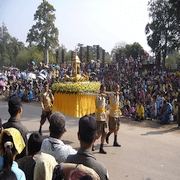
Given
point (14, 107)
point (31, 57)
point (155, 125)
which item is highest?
point (31, 57)

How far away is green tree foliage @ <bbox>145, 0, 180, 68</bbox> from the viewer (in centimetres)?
2300

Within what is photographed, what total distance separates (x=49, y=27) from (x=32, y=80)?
50.0ft

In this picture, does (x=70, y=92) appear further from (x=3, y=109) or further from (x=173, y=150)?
(x=3, y=109)

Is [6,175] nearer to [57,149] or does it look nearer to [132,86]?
[57,149]

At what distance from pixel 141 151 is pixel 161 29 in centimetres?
1982

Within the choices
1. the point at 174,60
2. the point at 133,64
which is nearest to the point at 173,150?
the point at 133,64

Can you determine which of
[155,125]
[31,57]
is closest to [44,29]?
[31,57]

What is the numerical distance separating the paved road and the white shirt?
2431mm

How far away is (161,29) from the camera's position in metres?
23.7

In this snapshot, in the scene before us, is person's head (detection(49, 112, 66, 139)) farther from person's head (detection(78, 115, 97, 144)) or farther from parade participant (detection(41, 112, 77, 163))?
person's head (detection(78, 115, 97, 144))

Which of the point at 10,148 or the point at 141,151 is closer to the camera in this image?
the point at 10,148

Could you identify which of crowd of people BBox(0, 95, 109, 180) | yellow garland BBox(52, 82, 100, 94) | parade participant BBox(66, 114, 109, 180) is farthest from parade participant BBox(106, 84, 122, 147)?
parade participant BBox(66, 114, 109, 180)

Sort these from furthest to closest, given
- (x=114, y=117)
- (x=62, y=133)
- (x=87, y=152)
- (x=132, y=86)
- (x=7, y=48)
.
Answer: (x=7, y=48), (x=132, y=86), (x=114, y=117), (x=62, y=133), (x=87, y=152)

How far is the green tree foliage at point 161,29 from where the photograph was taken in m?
23.0
